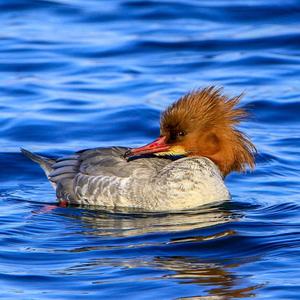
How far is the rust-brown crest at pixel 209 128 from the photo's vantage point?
401 inches

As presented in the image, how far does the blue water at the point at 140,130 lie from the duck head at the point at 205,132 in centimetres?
50

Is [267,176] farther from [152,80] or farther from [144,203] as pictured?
[152,80]

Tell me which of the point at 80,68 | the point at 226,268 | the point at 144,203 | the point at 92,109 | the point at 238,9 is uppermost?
the point at 238,9

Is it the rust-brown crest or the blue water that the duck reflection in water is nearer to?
the blue water

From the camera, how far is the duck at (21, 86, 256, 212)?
10148 millimetres

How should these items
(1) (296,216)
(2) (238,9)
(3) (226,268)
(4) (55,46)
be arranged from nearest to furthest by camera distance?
(3) (226,268), (1) (296,216), (4) (55,46), (2) (238,9)

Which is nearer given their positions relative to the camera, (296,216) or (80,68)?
(296,216)

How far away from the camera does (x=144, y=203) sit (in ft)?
33.5

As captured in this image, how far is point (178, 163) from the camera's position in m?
10.3

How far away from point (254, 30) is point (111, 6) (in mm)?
3069

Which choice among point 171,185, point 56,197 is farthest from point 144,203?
point 56,197

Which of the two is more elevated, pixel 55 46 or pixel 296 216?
pixel 55 46

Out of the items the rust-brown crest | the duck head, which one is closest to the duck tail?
the duck head

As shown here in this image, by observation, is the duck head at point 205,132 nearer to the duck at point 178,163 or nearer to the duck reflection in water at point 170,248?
the duck at point 178,163
